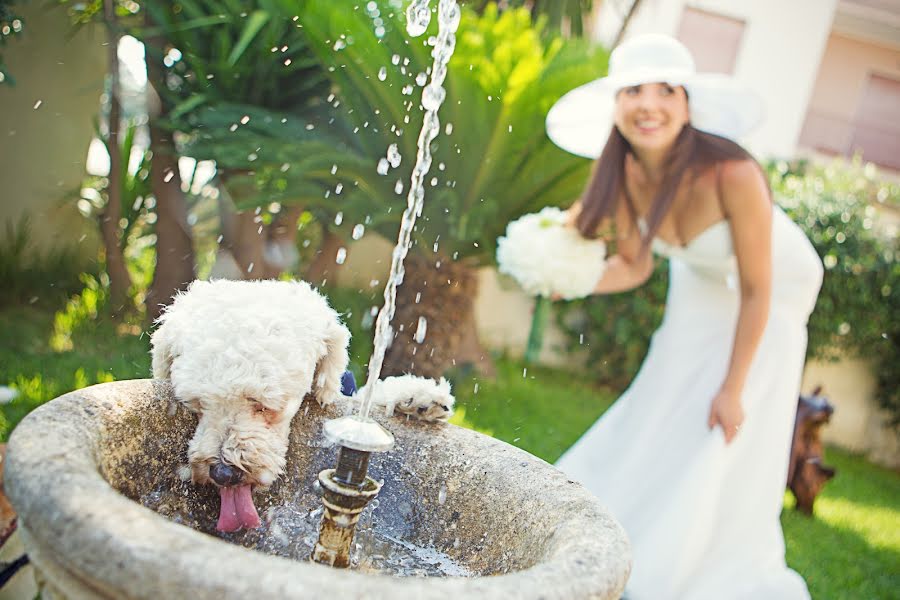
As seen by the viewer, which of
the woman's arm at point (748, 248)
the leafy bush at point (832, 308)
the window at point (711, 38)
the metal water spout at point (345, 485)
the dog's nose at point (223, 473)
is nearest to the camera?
the metal water spout at point (345, 485)

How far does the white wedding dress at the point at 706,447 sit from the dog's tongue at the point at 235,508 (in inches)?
86.3

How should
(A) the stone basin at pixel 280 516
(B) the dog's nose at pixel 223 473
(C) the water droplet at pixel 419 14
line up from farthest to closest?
(C) the water droplet at pixel 419 14 < (B) the dog's nose at pixel 223 473 < (A) the stone basin at pixel 280 516

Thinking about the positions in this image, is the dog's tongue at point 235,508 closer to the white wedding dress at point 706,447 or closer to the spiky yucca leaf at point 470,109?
the white wedding dress at point 706,447

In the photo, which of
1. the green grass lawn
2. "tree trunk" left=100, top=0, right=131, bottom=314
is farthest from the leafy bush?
"tree trunk" left=100, top=0, right=131, bottom=314

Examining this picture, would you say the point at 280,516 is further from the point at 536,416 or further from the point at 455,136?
the point at 536,416

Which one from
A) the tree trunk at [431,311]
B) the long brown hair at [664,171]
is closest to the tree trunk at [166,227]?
the tree trunk at [431,311]

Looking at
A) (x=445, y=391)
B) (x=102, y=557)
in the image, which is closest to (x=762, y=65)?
(x=445, y=391)

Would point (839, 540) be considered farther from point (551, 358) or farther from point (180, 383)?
point (180, 383)

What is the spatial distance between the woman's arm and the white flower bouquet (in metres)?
0.53

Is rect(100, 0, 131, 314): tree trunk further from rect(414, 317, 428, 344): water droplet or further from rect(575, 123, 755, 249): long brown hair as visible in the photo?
rect(575, 123, 755, 249): long brown hair

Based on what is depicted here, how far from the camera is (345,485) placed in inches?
50.7

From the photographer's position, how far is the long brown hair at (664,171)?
3.31 meters

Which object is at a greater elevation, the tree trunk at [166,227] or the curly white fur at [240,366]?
the curly white fur at [240,366]

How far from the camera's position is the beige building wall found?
5.76 meters
